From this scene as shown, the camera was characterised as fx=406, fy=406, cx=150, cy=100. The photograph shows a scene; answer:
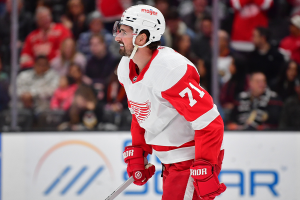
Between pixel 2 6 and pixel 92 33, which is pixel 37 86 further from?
pixel 2 6

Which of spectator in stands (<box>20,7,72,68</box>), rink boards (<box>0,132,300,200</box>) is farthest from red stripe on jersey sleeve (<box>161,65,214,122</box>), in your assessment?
spectator in stands (<box>20,7,72,68</box>)

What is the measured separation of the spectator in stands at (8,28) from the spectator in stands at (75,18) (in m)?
0.37

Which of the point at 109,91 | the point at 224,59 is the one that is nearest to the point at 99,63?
the point at 109,91

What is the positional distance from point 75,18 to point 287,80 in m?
2.12

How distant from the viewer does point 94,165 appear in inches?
136

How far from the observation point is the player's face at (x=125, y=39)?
195 centimetres

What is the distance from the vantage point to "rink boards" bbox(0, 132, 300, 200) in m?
3.36

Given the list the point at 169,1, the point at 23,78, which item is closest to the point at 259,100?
the point at 169,1

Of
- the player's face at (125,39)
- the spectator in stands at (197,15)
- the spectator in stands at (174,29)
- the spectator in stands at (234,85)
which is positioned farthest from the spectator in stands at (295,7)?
the player's face at (125,39)

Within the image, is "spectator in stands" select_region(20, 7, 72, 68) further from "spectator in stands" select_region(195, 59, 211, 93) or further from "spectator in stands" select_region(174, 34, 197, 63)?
"spectator in stands" select_region(195, 59, 211, 93)

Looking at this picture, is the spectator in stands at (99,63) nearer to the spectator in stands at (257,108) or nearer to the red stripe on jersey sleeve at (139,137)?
the spectator in stands at (257,108)

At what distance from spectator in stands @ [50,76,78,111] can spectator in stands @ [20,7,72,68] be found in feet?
1.00

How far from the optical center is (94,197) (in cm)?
341

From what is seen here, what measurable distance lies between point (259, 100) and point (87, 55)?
167 cm
